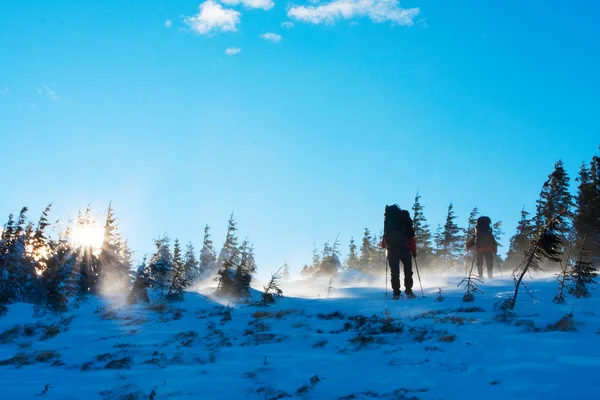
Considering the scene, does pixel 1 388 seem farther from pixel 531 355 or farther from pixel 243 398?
pixel 531 355

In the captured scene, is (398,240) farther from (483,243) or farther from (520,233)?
(520,233)

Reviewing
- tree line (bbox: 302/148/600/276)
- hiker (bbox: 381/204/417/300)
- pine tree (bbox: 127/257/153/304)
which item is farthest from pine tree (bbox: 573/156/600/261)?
pine tree (bbox: 127/257/153/304)

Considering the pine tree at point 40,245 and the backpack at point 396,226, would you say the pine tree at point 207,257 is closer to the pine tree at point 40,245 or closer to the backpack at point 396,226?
the pine tree at point 40,245

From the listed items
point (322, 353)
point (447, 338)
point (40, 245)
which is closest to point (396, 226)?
point (447, 338)

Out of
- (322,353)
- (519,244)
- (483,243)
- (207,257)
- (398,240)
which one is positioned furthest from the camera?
(207,257)

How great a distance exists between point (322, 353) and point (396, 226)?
18.8 ft

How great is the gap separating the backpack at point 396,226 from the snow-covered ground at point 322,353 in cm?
191

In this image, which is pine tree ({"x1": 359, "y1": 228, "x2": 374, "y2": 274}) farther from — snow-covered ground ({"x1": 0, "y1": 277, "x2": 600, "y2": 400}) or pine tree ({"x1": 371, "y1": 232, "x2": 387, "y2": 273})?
snow-covered ground ({"x1": 0, "y1": 277, "x2": 600, "y2": 400})

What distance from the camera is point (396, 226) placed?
11.4 metres

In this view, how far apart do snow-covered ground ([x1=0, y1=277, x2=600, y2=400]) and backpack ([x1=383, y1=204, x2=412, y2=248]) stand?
191cm

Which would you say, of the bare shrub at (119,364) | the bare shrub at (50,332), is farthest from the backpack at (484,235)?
the bare shrub at (50,332)

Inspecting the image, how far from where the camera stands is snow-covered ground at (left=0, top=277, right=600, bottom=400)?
15.3ft

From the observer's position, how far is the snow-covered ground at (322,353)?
Answer: 4.68m

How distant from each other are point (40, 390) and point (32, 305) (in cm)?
821
